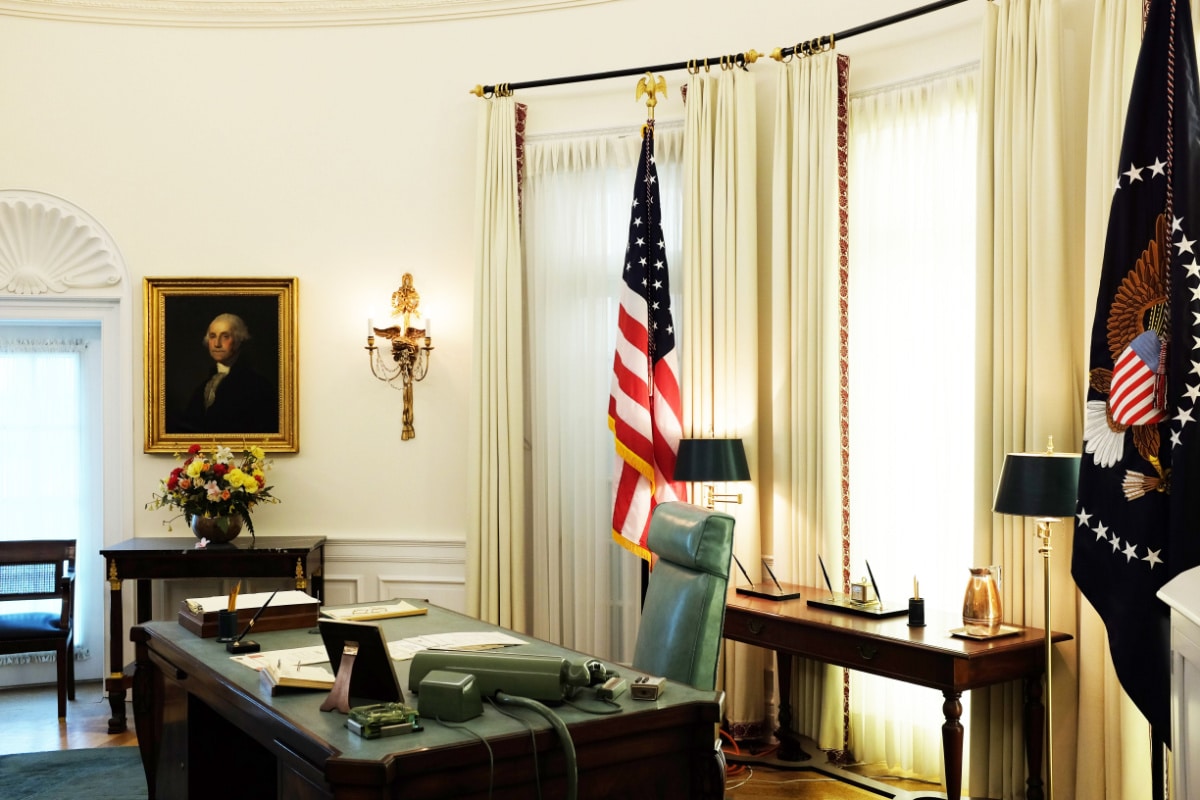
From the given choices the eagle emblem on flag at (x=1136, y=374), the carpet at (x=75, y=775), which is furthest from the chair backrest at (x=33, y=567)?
the eagle emblem on flag at (x=1136, y=374)

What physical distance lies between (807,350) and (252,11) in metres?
3.59

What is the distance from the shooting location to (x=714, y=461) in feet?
15.3

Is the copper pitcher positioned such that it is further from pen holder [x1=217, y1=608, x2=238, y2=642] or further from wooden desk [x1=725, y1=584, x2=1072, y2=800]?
pen holder [x1=217, y1=608, x2=238, y2=642]

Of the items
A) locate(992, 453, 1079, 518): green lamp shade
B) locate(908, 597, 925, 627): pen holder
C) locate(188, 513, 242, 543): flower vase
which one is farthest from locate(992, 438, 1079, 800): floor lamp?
locate(188, 513, 242, 543): flower vase

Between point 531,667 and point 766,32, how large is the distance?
3753 millimetres

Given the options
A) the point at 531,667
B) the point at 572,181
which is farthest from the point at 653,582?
the point at 572,181

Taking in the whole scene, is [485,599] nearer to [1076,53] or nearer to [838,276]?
[838,276]

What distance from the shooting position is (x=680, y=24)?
5453 mm

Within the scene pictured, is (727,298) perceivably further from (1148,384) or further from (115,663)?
(115,663)

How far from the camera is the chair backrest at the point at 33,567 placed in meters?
5.61

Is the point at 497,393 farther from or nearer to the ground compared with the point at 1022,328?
nearer to the ground

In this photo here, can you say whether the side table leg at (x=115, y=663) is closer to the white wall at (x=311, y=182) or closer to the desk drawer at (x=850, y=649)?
the white wall at (x=311, y=182)

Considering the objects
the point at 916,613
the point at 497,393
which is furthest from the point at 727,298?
the point at 916,613

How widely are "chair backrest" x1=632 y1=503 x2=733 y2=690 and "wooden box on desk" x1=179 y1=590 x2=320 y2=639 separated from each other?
1.07 m
